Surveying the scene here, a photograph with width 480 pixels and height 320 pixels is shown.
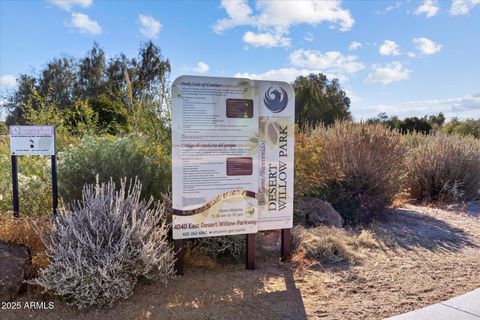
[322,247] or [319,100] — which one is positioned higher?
[319,100]

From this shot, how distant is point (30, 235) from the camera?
4.63m

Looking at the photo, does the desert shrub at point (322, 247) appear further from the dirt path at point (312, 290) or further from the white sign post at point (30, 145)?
the white sign post at point (30, 145)

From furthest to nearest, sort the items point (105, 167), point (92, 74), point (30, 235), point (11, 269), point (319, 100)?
point (92, 74) → point (319, 100) → point (105, 167) → point (30, 235) → point (11, 269)

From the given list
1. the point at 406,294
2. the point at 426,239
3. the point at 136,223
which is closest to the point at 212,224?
the point at 136,223

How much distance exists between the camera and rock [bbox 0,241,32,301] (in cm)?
411

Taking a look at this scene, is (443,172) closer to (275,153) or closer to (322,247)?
(322,247)

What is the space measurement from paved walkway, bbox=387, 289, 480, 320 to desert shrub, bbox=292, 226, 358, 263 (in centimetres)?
147

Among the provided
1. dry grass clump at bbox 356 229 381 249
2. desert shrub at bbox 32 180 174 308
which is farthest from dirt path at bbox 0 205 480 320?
desert shrub at bbox 32 180 174 308

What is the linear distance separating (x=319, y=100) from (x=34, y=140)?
1908 centimetres

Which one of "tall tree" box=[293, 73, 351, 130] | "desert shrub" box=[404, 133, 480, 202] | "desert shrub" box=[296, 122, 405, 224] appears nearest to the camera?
"desert shrub" box=[296, 122, 405, 224]

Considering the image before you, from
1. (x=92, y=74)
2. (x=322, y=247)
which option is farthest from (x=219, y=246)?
(x=92, y=74)

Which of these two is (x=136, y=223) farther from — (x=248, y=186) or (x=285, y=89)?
(x=285, y=89)

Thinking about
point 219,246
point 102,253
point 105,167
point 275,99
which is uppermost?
point 275,99

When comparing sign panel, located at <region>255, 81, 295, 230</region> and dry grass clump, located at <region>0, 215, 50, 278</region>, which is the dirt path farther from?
sign panel, located at <region>255, 81, 295, 230</region>
